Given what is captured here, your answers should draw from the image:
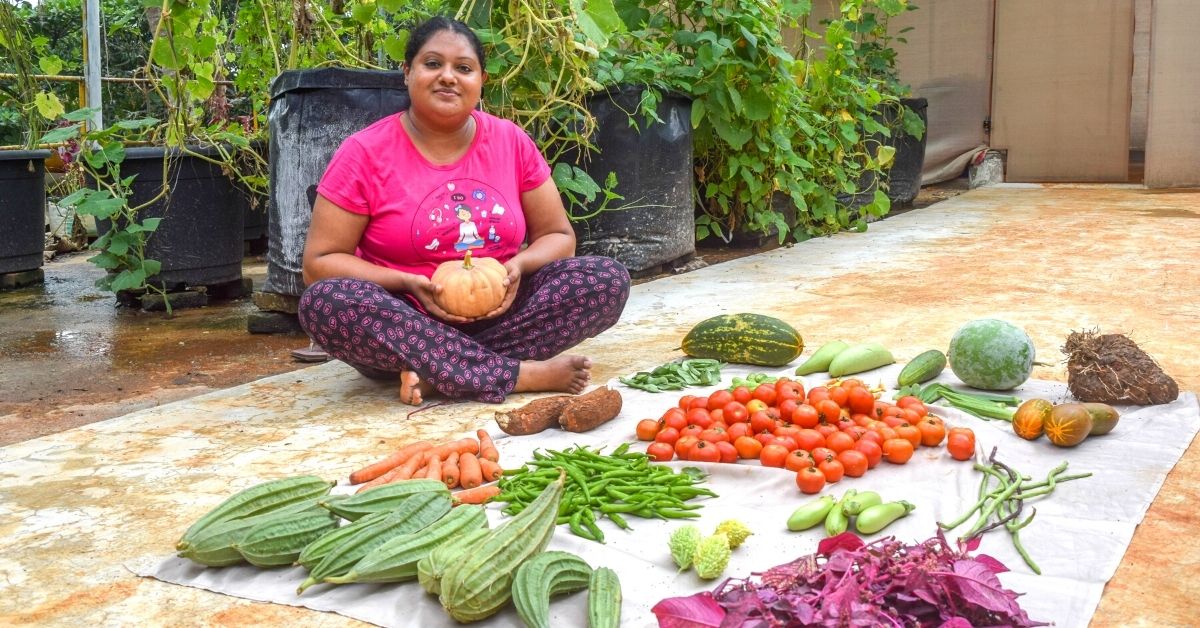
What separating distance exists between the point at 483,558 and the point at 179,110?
440 cm

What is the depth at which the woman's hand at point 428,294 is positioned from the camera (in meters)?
3.62

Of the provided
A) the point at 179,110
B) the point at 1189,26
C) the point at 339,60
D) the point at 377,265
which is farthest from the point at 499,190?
the point at 1189,26

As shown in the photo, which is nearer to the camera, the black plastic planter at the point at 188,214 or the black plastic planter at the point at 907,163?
the black plastic planter at the point at 188,214

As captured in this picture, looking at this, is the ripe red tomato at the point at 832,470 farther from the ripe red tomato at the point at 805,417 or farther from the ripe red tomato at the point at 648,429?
the ripe red tomato at the point at 648,429

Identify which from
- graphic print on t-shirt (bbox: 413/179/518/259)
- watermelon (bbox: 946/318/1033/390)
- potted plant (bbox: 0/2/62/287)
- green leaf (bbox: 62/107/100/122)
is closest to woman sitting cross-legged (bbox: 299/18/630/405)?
graphic print on t-shirt (bbox: 413/179/518/259)

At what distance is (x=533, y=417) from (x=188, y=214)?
3395 millimetres

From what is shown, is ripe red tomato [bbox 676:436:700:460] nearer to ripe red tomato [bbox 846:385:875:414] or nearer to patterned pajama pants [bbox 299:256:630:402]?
ripe red tomato [bbox 846:385:875:414]

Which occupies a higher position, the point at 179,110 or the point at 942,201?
the point at 179,110

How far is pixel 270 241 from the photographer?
5215mm

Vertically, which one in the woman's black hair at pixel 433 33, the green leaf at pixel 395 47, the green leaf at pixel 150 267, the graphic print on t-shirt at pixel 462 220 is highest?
the green leaf at pixel 395 47

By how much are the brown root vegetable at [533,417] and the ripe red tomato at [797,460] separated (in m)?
0.77

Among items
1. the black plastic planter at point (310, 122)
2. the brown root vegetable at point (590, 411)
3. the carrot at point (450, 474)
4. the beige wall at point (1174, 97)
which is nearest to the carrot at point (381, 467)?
the carrot at point (450, 474)

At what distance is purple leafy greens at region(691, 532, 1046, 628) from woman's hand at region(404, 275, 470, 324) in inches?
73.2

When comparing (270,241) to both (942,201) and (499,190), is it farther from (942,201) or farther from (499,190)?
(942,201)
